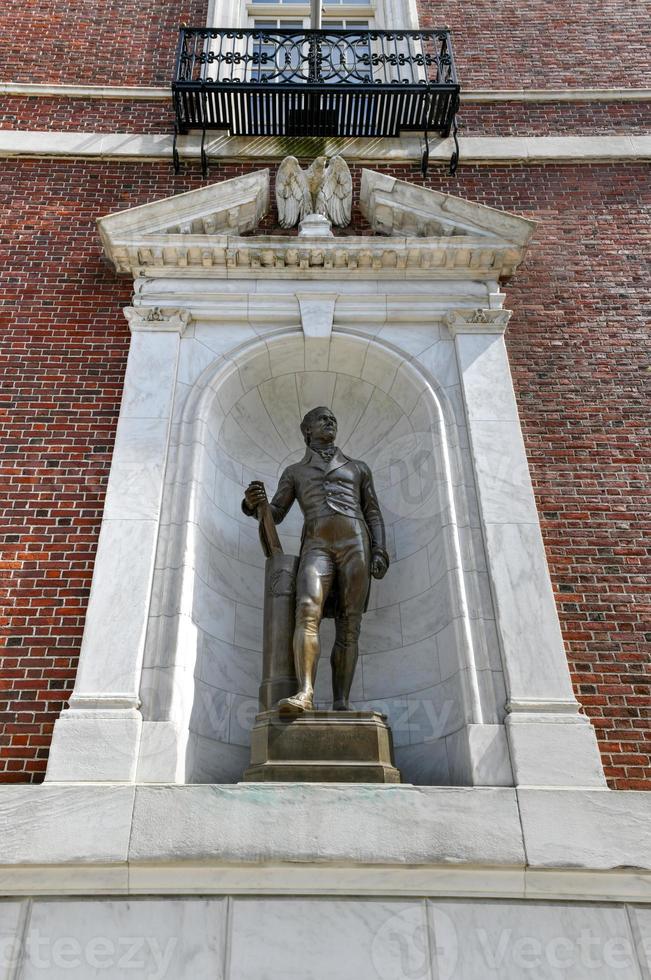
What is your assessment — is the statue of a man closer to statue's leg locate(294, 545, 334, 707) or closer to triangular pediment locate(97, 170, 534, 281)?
statue's leg locate(294, 545, 334, 707)

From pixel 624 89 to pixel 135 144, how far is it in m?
5.76

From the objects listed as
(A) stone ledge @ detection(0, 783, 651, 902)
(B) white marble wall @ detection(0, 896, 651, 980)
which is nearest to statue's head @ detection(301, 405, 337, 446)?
(A) stone ledge @ detection(0, 783, 651, 902)

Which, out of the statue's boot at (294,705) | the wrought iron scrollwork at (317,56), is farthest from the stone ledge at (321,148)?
the statue's boot at (294,705)

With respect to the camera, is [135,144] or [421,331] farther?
[135,144]

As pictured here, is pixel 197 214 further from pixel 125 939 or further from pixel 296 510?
pixel 125 939

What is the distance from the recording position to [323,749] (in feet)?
17.3

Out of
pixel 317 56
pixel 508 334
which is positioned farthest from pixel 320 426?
pixel 317 56

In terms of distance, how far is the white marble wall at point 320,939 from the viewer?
452 cm

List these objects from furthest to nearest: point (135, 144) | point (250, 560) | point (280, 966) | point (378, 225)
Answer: point (135, 144) → point (378, 225) → point (250, 560) → point (280, 966)

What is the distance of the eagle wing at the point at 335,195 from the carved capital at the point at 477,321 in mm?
1713

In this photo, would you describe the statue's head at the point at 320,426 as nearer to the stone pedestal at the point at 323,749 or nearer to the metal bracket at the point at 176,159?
the stone pedestal at the point at 323,749

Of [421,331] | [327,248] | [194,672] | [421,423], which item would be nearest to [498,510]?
[421,423]

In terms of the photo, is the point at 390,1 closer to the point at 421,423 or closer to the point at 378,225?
the point at 378,225

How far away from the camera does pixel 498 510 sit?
6.37m
